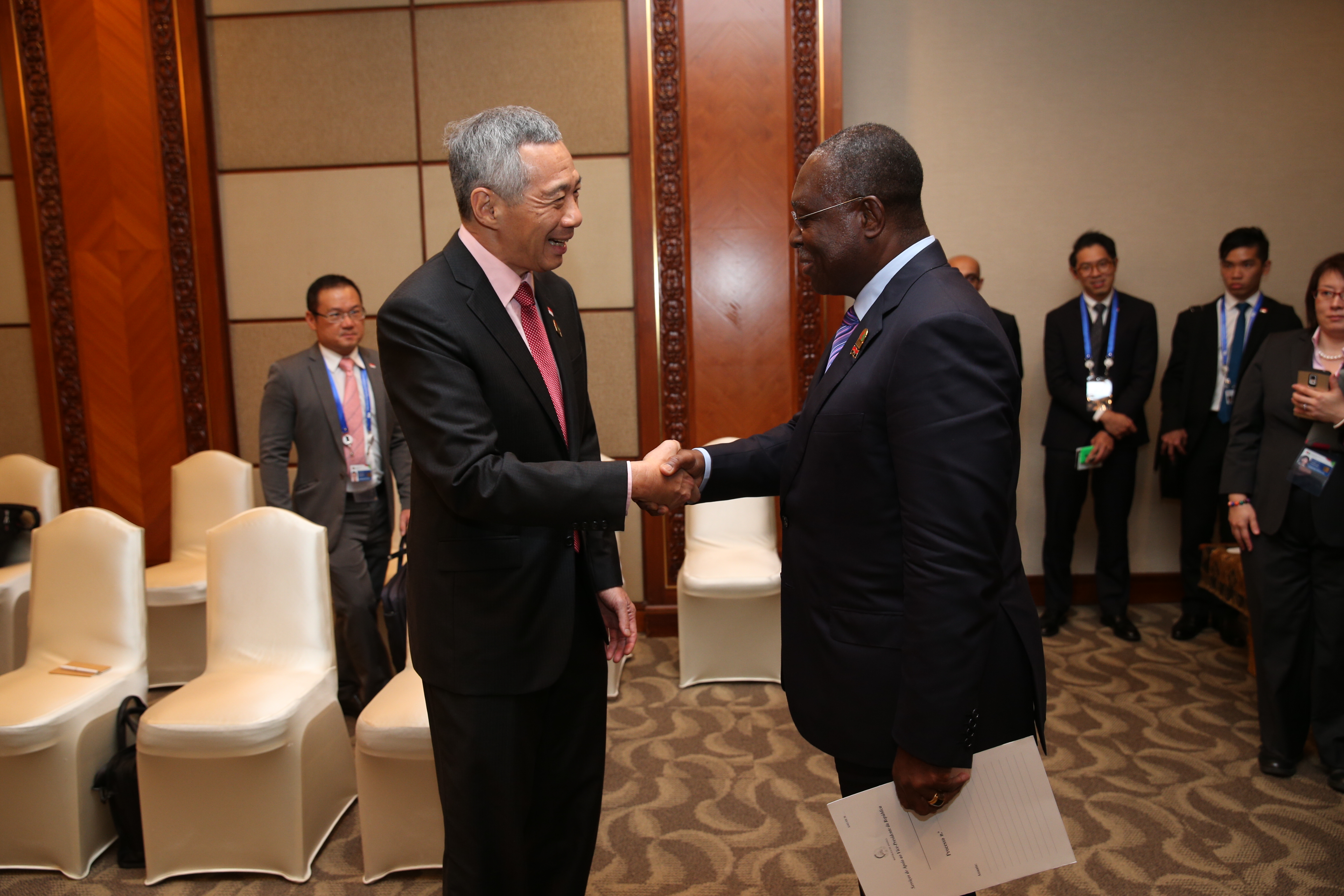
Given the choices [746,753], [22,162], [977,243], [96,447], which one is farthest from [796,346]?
[22,162]

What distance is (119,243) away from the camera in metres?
4.58

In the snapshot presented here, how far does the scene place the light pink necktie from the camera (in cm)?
371

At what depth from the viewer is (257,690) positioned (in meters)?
2.64

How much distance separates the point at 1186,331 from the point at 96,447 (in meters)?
5.77

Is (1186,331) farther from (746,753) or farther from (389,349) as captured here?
(389,349)

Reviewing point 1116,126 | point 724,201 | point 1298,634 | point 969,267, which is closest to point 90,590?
point 724,201

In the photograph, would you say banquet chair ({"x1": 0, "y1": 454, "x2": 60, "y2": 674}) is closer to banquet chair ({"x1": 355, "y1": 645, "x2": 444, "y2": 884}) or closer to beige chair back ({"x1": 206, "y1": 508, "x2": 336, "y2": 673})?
beige chair back ({"x1": 206, "y1": 508, "x2": 336, "y2": 673})

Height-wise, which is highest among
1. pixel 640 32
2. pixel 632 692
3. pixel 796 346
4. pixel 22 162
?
pixel 640 32

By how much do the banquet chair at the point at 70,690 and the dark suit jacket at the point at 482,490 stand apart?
61.0 inches

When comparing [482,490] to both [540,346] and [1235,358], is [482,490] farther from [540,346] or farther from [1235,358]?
[1235,358]

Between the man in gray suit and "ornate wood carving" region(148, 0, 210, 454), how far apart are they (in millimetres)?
1300

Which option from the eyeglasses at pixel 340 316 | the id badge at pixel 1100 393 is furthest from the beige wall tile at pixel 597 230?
the id badge at pixel 1100 393

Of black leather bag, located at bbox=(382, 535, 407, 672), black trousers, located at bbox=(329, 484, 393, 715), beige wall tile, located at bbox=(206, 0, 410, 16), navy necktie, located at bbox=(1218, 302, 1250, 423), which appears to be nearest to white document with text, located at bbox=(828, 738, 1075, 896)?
black leather bag, located at bbox=(382, 535, 407, 672)

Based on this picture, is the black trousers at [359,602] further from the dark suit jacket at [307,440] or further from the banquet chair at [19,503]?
the banquet chair at [19,503]
